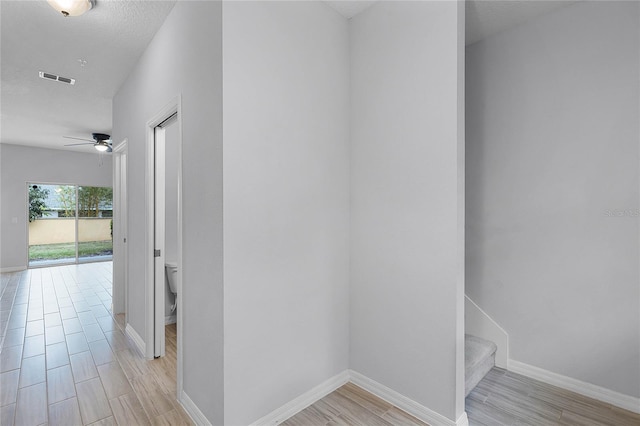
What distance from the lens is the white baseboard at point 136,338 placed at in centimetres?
286

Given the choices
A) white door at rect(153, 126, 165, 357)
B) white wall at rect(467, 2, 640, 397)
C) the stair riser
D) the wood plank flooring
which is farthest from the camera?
white door at rect(153, 126, 165, 357)

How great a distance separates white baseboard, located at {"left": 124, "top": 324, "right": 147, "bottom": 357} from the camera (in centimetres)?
286

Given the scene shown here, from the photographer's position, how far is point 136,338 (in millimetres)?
3059

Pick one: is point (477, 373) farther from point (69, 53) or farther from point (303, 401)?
point (69, 53)

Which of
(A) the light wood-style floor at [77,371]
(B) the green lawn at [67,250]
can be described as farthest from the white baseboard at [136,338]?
(B) the green lawn at [67,250]

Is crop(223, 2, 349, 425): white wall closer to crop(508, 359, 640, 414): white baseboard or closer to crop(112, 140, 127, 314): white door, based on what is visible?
crop(508, 359, 640, 414): white baseboard

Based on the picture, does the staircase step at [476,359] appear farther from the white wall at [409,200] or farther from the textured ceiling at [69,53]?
the textured ceiling at [69,53]

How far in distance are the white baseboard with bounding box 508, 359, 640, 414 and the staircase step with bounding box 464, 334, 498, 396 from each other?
19cm

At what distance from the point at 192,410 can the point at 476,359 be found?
6.70 ft

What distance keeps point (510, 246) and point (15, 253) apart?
9345 mm

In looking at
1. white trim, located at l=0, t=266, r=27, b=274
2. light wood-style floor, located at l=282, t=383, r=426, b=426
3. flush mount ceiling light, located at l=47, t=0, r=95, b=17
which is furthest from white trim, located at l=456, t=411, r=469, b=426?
white trim, located at l=0, t=266, r=27, b=274

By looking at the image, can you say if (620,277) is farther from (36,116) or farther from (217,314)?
(36,116)

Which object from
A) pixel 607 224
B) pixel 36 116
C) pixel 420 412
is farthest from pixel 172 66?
pixel 36 116

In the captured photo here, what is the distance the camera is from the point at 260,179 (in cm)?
188
